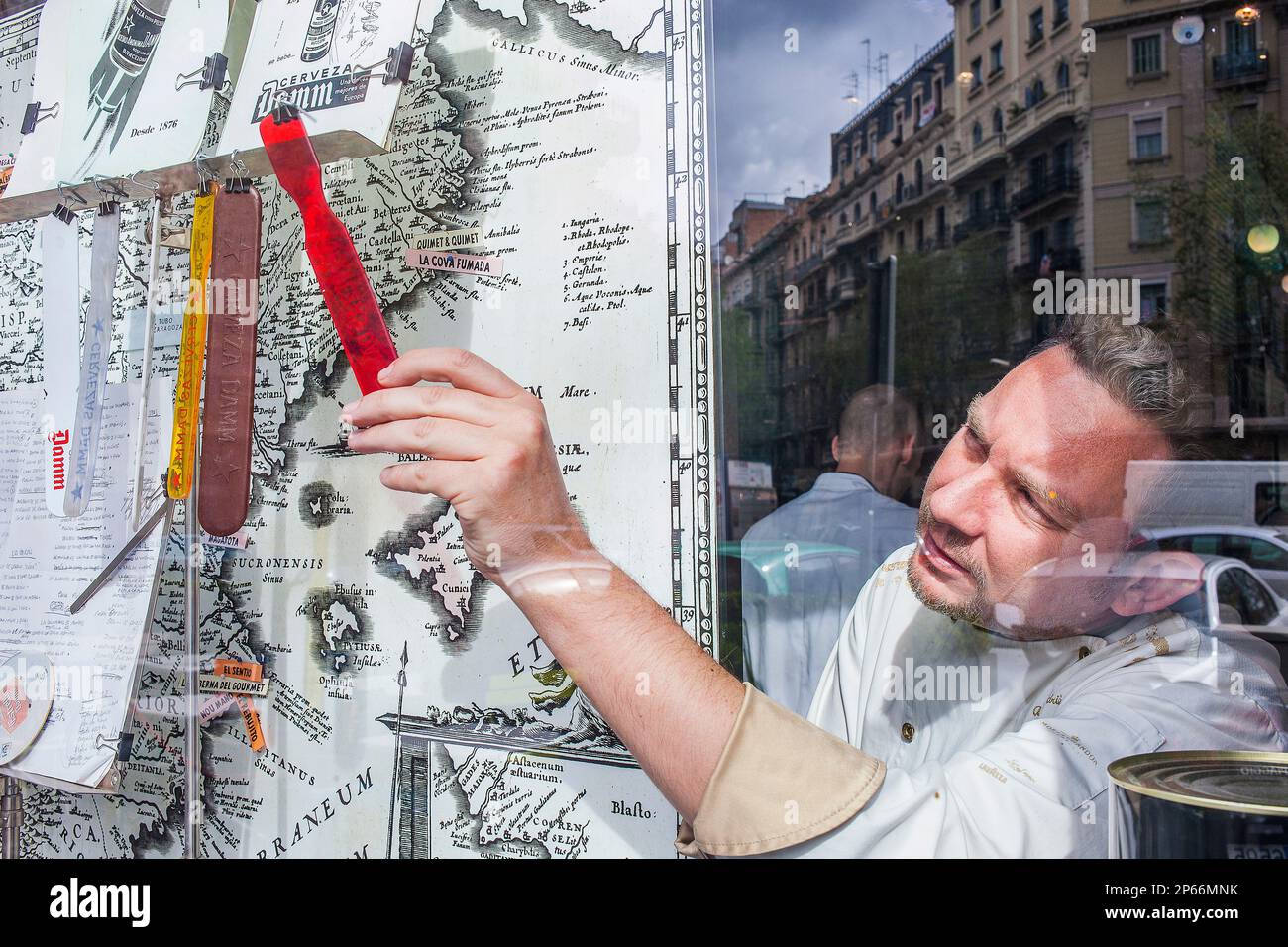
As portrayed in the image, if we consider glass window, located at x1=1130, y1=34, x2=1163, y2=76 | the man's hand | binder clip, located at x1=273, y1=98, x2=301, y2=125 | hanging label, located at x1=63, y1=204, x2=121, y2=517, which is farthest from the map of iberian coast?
glass window, located at x1=1130, y1=34, x2=1163, y2=76

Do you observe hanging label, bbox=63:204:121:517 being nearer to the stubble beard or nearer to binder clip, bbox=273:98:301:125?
binder clip, bbox=273:98:301:125

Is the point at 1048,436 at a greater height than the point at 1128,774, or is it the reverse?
the point at 1048,436

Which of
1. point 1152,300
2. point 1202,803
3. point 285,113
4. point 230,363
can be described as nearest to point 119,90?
point 285,113

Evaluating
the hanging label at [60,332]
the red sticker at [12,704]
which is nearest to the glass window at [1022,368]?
the hanging label at [60,332]

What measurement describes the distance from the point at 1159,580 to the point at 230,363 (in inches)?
51.5

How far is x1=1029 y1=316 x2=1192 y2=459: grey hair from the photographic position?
105cm

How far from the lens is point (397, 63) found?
4.27 ft

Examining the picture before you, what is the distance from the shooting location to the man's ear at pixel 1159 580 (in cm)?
106

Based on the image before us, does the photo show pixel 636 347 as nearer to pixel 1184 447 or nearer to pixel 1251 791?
pixel 1184 447

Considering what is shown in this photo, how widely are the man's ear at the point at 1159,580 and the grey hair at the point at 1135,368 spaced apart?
122mm

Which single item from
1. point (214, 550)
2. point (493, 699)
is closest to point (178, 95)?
point (214, 550)

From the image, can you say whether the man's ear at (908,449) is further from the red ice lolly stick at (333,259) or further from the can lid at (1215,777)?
the red ice lolly stick at (333,259)

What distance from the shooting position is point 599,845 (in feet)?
4.59
